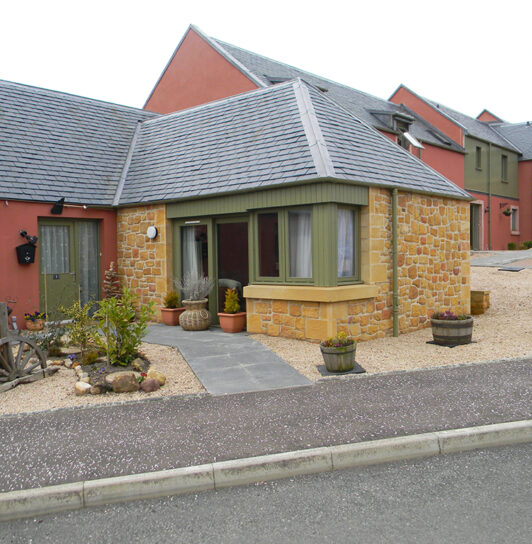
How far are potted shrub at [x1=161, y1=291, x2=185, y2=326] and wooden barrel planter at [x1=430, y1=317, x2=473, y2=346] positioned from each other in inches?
218

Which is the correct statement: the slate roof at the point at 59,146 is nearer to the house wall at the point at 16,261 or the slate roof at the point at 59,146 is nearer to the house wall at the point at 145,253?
the house wall at the point at 16,261

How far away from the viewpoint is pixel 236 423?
5.07 metres

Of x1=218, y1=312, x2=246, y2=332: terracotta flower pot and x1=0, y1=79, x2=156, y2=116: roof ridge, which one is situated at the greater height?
x1=0, y1=79, x2=156, y2=116: roof ridge

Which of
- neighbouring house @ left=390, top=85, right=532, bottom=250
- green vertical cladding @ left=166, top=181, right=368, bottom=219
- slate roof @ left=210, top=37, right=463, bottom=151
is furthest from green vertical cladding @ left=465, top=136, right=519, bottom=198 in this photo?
green vertical cladding @ left=166, top=181, right=368, bottom=219

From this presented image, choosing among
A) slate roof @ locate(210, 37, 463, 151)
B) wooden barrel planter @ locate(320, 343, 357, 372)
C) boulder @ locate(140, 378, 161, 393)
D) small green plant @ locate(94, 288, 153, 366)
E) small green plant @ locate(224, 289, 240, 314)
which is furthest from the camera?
slate roof @ locate(210, 37, 463, 151)

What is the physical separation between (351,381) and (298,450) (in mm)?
2423

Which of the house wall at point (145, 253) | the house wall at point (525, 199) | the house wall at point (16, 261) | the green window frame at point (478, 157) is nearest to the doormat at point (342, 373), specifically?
the house wall at point (145, 253)

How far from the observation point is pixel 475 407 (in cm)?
536

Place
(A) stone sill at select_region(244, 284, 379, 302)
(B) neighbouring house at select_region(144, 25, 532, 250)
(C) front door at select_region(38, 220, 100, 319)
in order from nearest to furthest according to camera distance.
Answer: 1. (A) stone sill at select_region(244, 284, 379, 302)
2. (C) front door at select_region(38, 220, 100, 319)
3. (B) neighbouring house at select_region(144, 25, 532, 250)

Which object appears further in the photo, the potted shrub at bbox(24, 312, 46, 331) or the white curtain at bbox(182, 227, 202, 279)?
the white curtain at bbox(182, 227, 202, 279)

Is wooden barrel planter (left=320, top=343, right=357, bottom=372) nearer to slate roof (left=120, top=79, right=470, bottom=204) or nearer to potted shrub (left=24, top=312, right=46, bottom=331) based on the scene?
slate roof (left=120, top=79, right=470, bottom=204)

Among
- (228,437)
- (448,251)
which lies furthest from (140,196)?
(228,437)

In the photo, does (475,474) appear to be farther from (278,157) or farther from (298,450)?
(278,157)

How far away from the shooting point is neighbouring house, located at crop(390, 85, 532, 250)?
27.0 m
